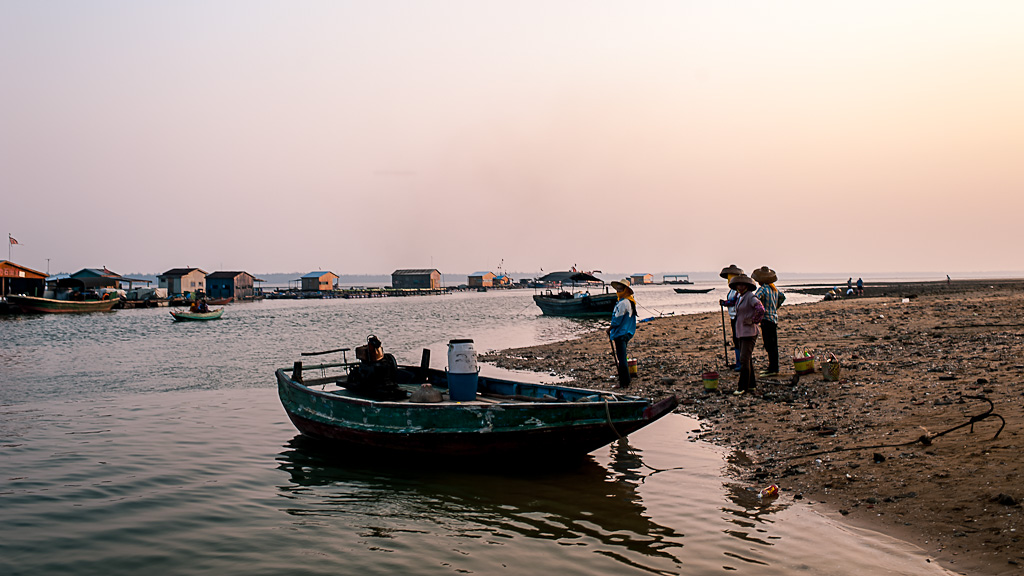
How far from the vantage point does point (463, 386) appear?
9742mm

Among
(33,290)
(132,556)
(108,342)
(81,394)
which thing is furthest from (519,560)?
(33,290)

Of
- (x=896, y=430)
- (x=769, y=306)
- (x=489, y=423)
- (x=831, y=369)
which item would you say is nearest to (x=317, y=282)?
(x=769, y=306)

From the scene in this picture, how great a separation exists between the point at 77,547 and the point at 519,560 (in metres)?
4.65

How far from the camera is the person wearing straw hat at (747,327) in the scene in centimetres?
1136

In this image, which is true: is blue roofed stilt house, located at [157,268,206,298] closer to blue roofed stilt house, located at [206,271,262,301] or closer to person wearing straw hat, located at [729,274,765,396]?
blue roofed stilt house, located at [206,271,262,301]

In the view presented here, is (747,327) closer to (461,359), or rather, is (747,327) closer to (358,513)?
(461,359)

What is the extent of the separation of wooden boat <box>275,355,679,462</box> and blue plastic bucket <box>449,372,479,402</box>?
125 millimetres

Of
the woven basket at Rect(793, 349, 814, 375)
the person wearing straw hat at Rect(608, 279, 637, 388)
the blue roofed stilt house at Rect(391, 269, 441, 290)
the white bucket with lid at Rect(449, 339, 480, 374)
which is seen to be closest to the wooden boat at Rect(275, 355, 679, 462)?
the white bucket with lid at Rect(449, 339, 480, 374)

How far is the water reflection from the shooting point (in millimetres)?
6484

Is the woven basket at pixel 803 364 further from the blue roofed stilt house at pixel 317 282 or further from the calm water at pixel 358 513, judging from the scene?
the blue roofed stilt house at pixel 317 282

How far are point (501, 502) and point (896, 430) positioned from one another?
16.7ft

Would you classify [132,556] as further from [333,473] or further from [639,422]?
[639,422]

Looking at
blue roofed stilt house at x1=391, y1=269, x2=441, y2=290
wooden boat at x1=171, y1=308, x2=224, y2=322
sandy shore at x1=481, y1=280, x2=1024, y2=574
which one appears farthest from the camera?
blue roofed stilt house at x1=391, y1=269, x2=441, y2=290

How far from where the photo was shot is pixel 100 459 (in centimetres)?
1027
